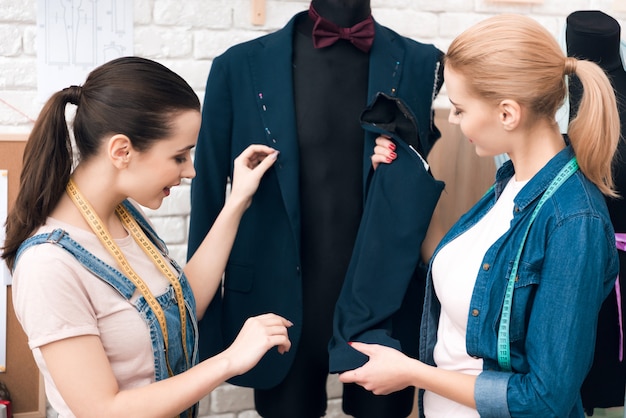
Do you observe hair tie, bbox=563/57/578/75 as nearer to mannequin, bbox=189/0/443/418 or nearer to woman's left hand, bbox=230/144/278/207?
mannequin, bbox=189/0/443/418

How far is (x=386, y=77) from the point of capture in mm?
1696

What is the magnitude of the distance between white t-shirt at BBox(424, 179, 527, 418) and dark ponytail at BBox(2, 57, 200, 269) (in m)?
0.63

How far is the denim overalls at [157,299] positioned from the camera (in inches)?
49.6

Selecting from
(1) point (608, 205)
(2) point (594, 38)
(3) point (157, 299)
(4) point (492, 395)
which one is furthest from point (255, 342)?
(2) point (594, 38)

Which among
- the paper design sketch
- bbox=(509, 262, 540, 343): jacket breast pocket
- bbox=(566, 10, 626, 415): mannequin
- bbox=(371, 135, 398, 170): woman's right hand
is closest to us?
bbox=(509, 262, 540, 343): jacket breast pocket

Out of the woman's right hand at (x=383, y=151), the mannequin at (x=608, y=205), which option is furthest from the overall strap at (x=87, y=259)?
the mannequin at (x=608, y=205)

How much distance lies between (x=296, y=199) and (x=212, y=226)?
0.73 feet

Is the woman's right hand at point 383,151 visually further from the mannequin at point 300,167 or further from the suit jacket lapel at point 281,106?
the suit jacket lapel at point 281,106

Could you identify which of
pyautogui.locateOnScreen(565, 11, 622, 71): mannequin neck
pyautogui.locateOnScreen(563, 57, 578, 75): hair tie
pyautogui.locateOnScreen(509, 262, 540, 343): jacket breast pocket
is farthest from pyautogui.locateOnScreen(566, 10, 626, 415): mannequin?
pyautogui.locateOnScreen(509, 262, 540, 343): jacket breast pocket

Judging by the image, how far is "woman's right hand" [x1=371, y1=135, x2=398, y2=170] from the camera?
161 centimetres

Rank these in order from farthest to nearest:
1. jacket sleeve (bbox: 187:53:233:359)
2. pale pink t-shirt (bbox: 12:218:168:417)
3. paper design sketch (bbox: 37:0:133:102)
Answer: paper design sketch (bbox: 37:0:133:102) → jacket sleeve (bbox: 187:53:233:359) → pale pink t-shirt (bbox: 12:218:168:417)

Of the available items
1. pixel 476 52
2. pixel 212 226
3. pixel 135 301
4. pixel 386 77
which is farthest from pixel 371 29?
pixel 135 301

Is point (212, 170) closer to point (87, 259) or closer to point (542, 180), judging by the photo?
point (87, 259)

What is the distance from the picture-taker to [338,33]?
1688mm
